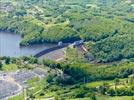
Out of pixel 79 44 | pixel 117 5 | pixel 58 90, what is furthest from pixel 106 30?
pixel 58 90

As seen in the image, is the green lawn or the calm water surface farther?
the calm water surface

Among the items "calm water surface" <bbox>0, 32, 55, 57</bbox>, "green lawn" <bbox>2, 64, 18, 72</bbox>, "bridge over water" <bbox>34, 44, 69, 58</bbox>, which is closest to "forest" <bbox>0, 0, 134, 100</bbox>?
"green lawn" <bbox>2, 64, 18, 72</bbox>

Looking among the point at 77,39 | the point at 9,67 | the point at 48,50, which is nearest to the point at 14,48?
the point at 48,50

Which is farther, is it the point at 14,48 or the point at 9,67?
the point at 14,48

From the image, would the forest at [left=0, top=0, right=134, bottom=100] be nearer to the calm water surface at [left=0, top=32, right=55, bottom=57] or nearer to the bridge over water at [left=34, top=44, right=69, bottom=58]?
the calm water surface at [left=0, top=32, right=55, bottom=57]

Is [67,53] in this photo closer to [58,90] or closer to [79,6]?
[58,90]

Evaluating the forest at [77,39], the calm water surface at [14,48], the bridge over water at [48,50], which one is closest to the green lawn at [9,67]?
the forest at [77,39]

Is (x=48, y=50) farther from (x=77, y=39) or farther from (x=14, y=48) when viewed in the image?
(x=77, y=39)

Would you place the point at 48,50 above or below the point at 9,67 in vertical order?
above

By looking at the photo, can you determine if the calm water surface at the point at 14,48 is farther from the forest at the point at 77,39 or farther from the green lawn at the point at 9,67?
the green lawn at the point at 9,67
